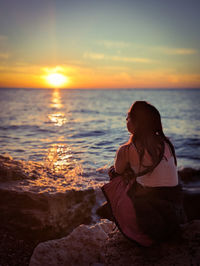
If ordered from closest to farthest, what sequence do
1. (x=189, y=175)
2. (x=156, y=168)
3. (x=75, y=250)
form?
(x=156, y=168)
(x=75, y=250)
(x=189, y=175)

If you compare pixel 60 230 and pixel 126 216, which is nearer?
pixel 126 216

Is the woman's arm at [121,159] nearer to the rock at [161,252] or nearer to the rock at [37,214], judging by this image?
the rock at [161,252]

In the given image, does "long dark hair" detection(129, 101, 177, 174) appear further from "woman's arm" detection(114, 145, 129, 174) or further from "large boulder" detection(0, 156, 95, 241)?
"large boulder" detection(0, 156, 95, 241)

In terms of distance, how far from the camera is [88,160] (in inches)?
380

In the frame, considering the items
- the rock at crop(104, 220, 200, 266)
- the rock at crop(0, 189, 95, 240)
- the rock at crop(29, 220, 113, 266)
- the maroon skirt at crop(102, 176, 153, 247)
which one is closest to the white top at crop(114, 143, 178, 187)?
the maroon skirt at crop(102, 176, 153, 247)

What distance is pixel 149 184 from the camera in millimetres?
2625

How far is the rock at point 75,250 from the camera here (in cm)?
314

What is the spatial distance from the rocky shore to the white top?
71 centimetres

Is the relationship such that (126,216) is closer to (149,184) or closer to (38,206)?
(149,184)

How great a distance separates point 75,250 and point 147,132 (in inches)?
76.8

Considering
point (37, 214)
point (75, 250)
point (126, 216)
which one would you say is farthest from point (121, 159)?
point (37, 214)

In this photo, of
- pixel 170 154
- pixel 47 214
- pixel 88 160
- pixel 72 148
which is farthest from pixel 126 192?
pixel 72 148

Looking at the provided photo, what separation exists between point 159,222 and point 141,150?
2.59ft

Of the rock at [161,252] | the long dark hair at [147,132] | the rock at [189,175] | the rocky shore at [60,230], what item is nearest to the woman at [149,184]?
the long dark hair at [147,132]
